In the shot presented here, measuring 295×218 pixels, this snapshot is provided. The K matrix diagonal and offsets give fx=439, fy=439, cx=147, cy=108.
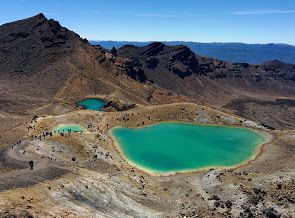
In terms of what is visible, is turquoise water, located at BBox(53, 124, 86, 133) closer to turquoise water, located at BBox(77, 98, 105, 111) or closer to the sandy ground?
the sandy ground

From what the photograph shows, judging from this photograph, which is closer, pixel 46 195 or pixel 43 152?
pixel 46 195

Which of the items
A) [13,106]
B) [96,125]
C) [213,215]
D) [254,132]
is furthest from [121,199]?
[13,106]

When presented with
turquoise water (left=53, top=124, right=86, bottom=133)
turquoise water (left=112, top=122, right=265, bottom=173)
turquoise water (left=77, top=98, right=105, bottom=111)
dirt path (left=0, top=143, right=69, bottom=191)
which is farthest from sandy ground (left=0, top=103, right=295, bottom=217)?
turquoise water (left=77, top=98, right=105, bottom=111)

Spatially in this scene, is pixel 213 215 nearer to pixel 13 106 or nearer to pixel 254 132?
pixel 254 132

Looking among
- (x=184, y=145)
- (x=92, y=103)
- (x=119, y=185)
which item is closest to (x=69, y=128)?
(x=184, y=145)

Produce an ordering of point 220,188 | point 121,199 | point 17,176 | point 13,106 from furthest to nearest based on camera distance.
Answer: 1. point 13,106
2. point 220,188
3. point 121,199
4. point 17,176

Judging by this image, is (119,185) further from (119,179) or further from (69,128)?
(69,128)
